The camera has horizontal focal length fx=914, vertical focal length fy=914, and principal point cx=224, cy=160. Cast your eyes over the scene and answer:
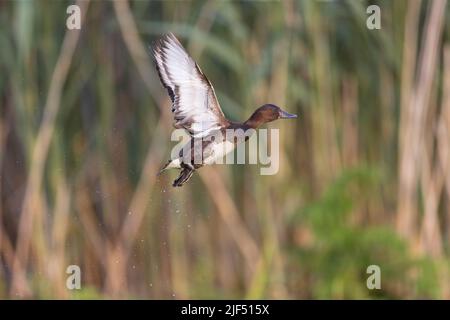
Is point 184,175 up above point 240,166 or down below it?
below

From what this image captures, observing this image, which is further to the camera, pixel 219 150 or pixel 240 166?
pixel 240 166

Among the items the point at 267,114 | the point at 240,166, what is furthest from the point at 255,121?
the point at 240,166

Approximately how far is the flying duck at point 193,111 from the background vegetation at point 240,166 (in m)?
1.55

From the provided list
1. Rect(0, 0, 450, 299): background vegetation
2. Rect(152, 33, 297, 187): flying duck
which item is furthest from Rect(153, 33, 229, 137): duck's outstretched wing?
Rect(0, 0, 450, 299): background vegetation

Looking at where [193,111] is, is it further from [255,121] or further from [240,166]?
[240,166]

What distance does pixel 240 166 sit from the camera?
305cm

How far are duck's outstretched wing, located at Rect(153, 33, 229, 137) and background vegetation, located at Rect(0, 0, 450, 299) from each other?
1546 millimetres

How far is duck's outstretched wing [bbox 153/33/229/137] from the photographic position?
0.71 meters

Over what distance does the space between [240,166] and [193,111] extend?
2314 millimetres

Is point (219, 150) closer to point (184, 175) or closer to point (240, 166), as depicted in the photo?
point (184, 175)

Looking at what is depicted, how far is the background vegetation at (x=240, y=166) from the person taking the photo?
2.51 meters

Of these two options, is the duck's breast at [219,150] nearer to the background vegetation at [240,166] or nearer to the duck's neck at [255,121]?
the duck's neck at [255,121]

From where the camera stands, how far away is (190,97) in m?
0.73

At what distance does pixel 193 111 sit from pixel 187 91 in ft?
0.06
